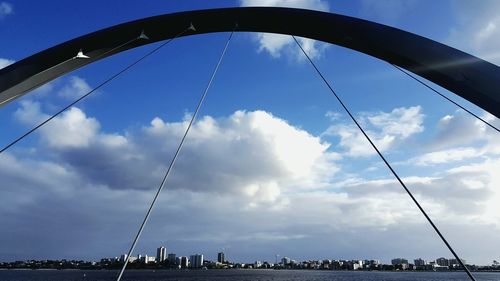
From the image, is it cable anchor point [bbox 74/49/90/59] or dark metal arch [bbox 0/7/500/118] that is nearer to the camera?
dark metal arch [bbox 0/7/500/118]

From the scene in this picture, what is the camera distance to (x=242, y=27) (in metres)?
10.4

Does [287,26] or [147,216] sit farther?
[287,26]

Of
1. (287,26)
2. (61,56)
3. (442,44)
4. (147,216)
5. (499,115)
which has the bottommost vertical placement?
→ (147,216)

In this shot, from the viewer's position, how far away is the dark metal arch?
7133 millimetres

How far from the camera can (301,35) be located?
981cm

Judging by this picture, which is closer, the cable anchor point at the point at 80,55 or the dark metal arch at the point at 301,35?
the dark metal arch at the point at 301,35

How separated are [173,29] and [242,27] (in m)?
1.95

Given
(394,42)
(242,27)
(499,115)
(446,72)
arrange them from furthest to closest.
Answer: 1. (242,27)
2. (394,42)
3. (446,72)
4. (499,115)

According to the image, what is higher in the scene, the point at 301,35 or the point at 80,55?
the point at 301,35

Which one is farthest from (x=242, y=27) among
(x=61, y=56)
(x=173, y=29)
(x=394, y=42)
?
(x=61, y=56)

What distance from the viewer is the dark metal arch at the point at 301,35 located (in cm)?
713

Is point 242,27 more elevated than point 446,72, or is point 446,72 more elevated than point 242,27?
point 242,27

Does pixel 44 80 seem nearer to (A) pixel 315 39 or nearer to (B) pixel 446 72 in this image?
(A) pixel 315 39

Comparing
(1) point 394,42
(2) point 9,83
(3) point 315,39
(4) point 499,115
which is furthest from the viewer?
(3) point 315,39
